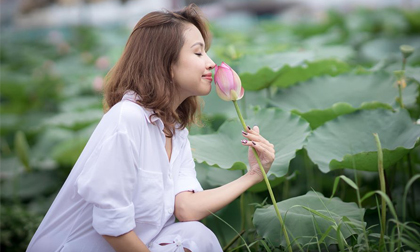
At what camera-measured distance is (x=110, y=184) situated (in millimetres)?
1062

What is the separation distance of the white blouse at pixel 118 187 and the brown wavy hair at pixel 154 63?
0.03 m

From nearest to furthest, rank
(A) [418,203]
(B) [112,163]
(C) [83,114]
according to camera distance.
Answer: (B) [112,163], (A) [418,203], (C) [83,114]

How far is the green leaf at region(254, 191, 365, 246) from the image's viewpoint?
1282 millimetres

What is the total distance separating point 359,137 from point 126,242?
0.85m

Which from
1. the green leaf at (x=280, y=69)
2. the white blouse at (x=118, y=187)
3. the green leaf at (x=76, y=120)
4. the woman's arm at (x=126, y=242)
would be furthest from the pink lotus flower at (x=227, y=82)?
the green leaf at (x=76, y=120)

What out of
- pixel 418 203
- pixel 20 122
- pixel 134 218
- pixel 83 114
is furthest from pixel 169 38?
pixel 20 122

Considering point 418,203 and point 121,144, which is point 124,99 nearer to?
point 121,144

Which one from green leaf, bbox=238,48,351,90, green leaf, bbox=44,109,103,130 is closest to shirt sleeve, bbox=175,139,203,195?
green leaf, bbox=238,48,351,90

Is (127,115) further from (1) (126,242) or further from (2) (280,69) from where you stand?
(2) (280,69)

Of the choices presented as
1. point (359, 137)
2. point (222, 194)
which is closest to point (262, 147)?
point (222, 194)

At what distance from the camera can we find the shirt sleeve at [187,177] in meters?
1.28

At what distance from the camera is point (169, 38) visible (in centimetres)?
121

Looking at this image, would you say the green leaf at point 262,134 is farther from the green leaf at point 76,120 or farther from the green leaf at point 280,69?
the green leaf at point 76,120

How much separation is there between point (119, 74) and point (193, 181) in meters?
0.33
